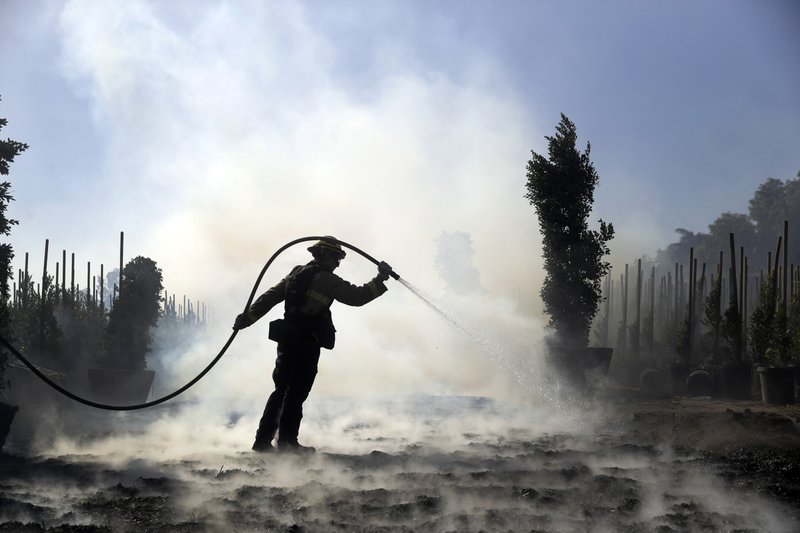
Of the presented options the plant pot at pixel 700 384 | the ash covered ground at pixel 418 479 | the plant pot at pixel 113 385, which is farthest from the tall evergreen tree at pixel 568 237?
the plant pot at pixel 113 385

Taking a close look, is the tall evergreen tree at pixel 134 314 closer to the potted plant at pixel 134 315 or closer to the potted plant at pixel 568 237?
the potted plant at pixel 134 315

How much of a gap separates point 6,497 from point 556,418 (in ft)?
31.4

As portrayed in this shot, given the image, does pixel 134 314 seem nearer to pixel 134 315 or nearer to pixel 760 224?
pixel 134 315

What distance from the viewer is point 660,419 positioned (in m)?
13.2

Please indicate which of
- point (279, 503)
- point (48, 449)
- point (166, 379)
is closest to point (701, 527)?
point (279, 503)

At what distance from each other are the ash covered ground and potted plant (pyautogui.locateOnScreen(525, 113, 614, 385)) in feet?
31.6

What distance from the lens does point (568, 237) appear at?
2186 cm

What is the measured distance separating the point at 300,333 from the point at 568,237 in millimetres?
14341

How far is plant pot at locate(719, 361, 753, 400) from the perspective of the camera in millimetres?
20812

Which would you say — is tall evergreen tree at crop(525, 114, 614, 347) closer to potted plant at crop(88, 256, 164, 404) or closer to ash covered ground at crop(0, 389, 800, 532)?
ash covered ground at crop(0, 389, 800, 532)

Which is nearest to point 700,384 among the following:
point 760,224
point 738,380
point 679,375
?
point 738,380

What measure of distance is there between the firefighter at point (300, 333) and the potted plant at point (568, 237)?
13.3m

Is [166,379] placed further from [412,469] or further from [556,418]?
[412,469]

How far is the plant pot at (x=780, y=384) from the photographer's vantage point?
1645 centimetres
